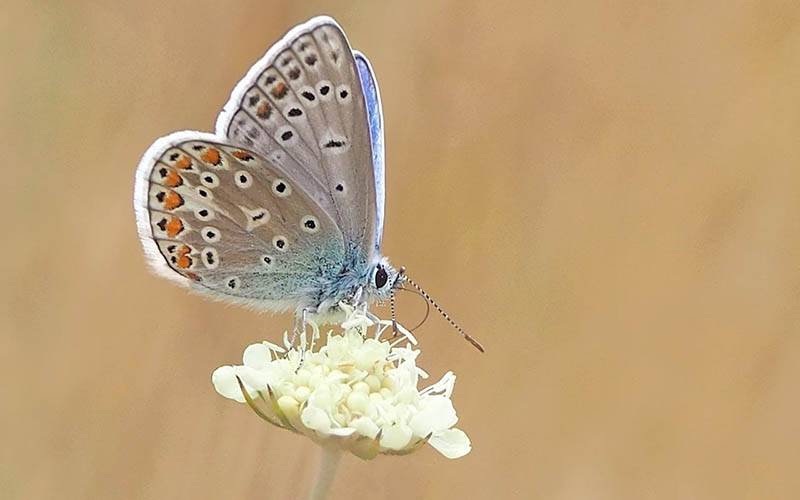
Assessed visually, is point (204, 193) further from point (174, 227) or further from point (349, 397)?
point (349, 397)

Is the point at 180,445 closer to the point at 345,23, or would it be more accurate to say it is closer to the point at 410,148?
the point at 410,148

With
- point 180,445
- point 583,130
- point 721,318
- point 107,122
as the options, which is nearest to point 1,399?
point 180,445

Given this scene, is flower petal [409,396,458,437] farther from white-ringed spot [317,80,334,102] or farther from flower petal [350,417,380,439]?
white-ringed spot [317,80,334,102]


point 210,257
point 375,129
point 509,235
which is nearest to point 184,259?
point 210,257

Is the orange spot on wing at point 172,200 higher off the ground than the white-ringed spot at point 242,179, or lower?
lower

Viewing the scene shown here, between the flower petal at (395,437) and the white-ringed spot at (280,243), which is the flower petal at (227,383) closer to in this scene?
the flower petal at (395,437)

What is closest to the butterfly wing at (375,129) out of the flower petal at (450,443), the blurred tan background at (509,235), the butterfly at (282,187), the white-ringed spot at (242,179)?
the butterfly at (282,187)

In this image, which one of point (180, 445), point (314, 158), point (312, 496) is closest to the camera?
point (312, 496)
